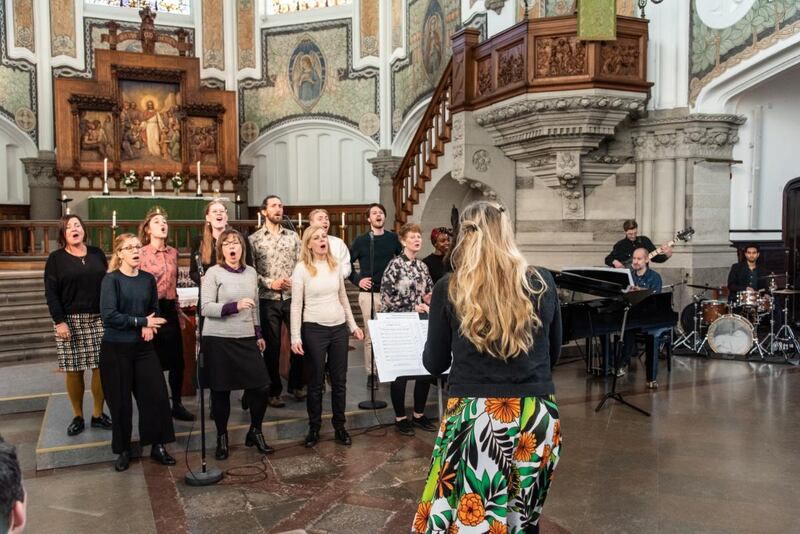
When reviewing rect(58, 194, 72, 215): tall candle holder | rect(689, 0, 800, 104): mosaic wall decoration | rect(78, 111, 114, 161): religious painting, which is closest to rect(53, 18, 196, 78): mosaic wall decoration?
rect(78, 111, 114, 161): religious painting

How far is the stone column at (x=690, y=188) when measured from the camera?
8500mm

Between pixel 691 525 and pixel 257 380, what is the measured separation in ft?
8.20

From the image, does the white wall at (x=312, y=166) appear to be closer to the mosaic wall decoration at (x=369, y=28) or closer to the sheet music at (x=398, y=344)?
the mosaic wall decoration at (x=369, y=28)

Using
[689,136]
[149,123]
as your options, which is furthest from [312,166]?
[689,136]

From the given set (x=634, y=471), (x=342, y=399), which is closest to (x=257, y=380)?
(x=342, y=399)

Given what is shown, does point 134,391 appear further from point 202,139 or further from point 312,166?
point 312,166

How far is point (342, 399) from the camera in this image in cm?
466

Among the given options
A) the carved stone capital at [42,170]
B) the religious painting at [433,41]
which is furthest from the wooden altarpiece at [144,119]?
the religious painting at [433,41]

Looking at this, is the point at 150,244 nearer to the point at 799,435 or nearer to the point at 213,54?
the point at 799,435

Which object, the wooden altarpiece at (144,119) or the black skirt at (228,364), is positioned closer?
the black skirt at (228,364)

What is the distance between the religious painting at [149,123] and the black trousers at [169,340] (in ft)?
33.0

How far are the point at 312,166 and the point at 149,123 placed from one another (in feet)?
11.6

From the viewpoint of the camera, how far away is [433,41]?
12555mm

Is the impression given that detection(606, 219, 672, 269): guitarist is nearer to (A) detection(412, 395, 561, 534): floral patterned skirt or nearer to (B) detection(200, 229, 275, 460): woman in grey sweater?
(B) detection(200, 229, 275, 460): woman in grey sweater
